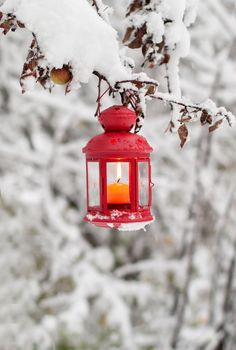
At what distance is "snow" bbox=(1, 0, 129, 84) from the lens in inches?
105

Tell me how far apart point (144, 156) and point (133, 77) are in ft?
1.16

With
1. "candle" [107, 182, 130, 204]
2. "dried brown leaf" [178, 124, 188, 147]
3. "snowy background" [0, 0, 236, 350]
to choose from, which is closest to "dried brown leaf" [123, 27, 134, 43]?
"dried brown leaf" [178, 124, 188, 147]

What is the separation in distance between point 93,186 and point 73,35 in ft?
2.27

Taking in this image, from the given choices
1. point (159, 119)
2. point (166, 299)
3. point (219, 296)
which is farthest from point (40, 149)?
point (219, 296)

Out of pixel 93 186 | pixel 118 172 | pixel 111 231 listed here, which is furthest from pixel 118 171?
pixel 111 231

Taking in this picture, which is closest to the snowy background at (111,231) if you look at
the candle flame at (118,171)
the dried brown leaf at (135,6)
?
the dried brown leaf at (135,6)

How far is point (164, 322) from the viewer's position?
7965 millimetres

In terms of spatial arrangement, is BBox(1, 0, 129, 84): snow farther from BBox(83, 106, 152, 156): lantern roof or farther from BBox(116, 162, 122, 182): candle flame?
BBox(116, 162, 122, 182): candle flame

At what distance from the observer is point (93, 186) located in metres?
3.14

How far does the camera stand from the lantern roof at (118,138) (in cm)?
289

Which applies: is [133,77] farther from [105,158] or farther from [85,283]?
[85,283]

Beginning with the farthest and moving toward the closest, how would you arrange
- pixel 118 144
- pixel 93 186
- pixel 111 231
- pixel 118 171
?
pixel 111 231, pixel 93 186, pixel 118 171, pixel 118 144

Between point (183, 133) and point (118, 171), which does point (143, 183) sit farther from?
point (183, 133)

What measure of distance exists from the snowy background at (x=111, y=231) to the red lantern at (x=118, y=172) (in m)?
3.55
